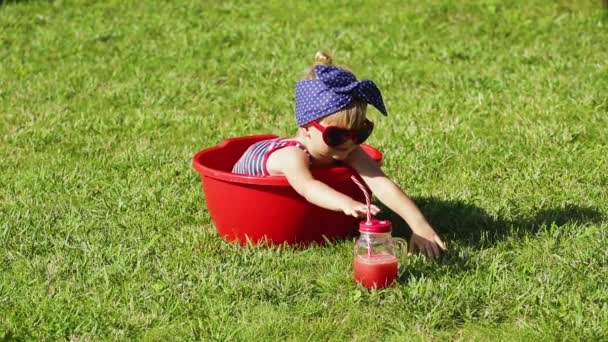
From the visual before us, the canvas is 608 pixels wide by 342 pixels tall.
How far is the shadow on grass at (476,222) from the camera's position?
4.82m

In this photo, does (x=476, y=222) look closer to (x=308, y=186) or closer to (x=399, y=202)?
(x=399, y=202)

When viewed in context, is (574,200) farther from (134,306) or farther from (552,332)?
(134,306)

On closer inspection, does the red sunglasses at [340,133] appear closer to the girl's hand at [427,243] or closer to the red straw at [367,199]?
the red straw at [367,199]

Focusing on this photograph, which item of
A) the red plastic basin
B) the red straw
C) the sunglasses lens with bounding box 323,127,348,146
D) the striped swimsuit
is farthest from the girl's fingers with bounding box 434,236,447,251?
the striped swimsuit

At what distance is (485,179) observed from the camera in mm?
5801

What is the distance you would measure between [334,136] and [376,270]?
0.66m

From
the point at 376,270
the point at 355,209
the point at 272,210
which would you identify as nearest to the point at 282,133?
the point at 272,210

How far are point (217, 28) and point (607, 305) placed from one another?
238 inches

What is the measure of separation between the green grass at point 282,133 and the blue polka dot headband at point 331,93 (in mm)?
631

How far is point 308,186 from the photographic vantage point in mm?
4480

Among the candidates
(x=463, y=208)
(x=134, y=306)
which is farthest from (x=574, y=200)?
(x=134, y=306)

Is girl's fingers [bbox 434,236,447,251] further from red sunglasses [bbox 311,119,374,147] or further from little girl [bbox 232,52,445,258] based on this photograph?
red sunglasses [bbox 311,119,374,147]

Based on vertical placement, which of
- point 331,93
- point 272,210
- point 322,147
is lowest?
point 272,210

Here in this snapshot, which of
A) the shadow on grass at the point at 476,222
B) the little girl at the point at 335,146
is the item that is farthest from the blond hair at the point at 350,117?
the shadow on grass at the point at 476,222
